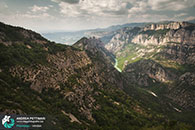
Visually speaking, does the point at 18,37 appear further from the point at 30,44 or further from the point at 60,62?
the point at 60,62

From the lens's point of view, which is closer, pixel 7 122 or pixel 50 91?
pixel 7 122

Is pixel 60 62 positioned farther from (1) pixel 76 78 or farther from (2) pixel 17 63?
(2) pixel 17 63

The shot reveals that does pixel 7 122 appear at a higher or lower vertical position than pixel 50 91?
higher

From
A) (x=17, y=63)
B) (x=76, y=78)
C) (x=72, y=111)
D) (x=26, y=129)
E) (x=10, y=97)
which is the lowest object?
(x=72, y=111)

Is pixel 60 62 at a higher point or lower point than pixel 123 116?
higher

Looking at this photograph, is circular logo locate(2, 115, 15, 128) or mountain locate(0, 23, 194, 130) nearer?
circular logo locate(2, 115, 15, 128)

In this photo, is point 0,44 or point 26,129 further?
point 0,44

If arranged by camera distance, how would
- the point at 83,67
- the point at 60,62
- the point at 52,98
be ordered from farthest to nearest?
the point at 83,67 < the point at 60,62 < the point at 52,98

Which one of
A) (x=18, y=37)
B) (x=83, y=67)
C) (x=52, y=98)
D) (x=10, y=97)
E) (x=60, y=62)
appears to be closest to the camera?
(x=10, y=97)

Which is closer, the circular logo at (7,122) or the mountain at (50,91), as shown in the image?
the circular logo at (7,122)

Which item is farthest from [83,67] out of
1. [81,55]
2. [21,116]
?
[21,116]
